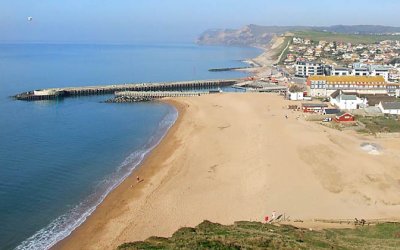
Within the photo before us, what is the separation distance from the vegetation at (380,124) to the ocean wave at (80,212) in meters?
18.2

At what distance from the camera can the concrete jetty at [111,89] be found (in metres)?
61.6

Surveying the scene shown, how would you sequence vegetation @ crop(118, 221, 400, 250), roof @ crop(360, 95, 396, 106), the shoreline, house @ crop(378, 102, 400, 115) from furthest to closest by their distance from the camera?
roof @ crop(360, 95, 396, 106) → house @ crop(378, 102, 400, 115) → the shoreline → vegetation @ crop(118, 221, 400, 250)

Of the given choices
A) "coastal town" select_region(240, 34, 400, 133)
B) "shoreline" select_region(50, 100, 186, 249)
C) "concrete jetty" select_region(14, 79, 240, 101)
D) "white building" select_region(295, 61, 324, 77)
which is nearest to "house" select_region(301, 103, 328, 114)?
"coastal town" select_region(240, 34, 400, 133)

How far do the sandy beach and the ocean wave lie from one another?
490 mm

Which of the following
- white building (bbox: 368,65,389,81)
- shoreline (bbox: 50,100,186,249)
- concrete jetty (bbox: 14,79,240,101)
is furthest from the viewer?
white building (bbox: 368,65,389,81)

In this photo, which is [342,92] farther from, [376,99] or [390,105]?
[390,105]

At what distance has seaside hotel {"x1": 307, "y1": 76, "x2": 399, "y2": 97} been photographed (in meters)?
56.1

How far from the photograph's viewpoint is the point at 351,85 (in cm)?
5619

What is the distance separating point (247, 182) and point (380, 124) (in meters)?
19.4

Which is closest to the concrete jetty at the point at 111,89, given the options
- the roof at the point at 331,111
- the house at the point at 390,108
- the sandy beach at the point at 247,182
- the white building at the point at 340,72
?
the white building at the point at 340,72

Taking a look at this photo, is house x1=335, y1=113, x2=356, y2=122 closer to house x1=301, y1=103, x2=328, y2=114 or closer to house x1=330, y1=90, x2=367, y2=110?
house x1=301, y1=103, x2=328, y2=114

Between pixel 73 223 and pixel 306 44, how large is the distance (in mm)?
124037

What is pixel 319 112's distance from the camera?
46969mm

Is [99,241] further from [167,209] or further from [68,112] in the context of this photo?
[68,112]
